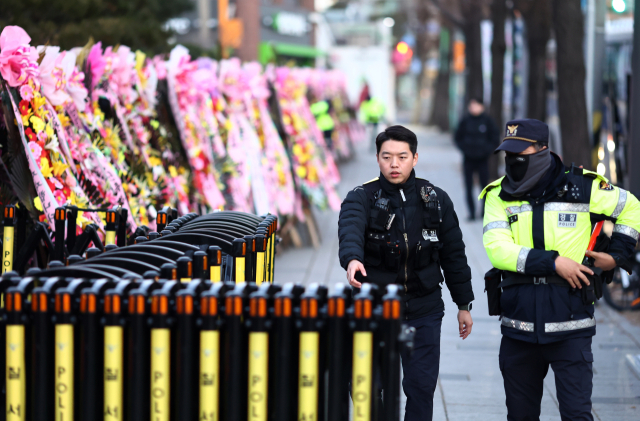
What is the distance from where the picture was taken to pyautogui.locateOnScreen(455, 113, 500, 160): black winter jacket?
1316 centimetres

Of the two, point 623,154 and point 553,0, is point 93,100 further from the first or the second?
point 623,154

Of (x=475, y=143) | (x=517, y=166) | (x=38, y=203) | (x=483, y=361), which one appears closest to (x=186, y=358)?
(x=517, y=166)

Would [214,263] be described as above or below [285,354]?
above

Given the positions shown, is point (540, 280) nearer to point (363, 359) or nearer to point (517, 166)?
point (517, 166)

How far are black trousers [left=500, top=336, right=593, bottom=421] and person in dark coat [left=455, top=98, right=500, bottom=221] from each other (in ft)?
30.6

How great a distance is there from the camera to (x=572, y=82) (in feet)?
30.7

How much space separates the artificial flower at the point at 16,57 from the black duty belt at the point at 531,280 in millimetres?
2903

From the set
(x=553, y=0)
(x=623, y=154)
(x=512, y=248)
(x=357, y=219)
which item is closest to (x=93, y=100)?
(x=357, y=219)

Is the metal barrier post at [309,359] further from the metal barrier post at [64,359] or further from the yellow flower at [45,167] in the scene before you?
the yellow flower at [45,167]

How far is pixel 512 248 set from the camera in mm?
3783

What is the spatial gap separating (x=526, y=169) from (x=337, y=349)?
5.02 ft

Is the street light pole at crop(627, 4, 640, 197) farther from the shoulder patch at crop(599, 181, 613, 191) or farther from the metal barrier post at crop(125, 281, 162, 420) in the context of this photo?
the metal barrier post at crop(125, 281, 162, 420)

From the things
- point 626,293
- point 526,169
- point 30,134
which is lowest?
point 626,293

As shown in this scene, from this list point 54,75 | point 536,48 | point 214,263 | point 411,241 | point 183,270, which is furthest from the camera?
point 536,48
